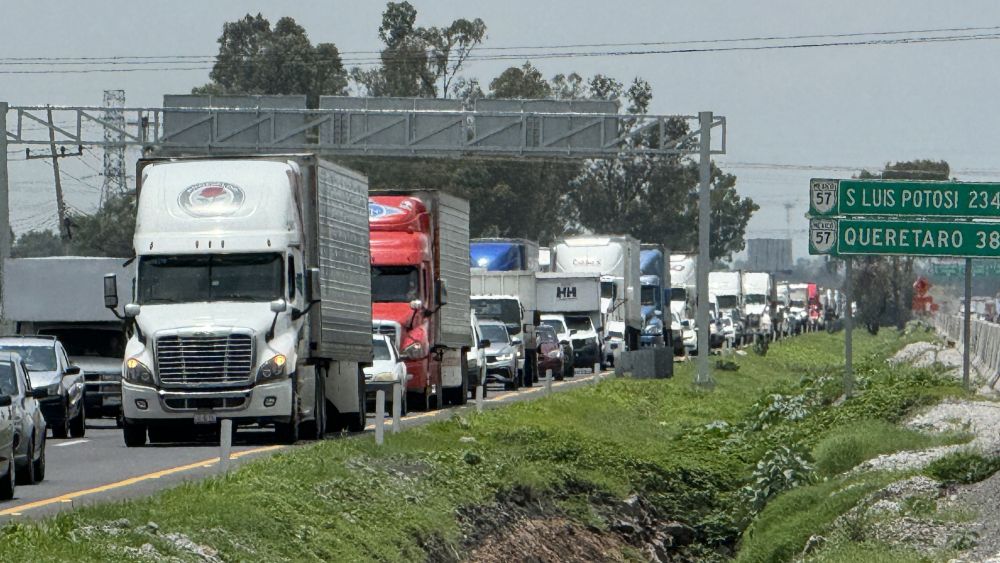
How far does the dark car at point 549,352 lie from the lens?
5075 centimetres

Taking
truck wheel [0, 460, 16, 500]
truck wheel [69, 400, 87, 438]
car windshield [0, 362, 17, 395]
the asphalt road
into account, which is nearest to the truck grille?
the asphalt road

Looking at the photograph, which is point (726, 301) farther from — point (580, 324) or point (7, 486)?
point (7, 486)

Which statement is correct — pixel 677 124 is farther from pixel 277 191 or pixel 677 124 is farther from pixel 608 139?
pixel 277 191

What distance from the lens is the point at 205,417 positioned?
23.8 metres

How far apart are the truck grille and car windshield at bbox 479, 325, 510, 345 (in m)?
21.4

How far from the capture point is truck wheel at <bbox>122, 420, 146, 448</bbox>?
80.3 ft

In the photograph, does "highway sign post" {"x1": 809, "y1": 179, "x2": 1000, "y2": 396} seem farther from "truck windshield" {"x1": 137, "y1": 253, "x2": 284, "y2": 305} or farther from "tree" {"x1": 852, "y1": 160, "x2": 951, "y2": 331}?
"tree" {"x1": 852, "y1": 160, "x2": 951, "y2": 331}

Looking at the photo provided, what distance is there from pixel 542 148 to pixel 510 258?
326 cm

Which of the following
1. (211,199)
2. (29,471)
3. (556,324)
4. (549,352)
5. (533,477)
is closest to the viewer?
(29,471)

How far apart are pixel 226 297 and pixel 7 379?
4.77 m

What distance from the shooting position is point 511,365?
44.6m

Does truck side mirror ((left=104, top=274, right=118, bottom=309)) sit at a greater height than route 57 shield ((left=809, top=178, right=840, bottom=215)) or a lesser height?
lesser

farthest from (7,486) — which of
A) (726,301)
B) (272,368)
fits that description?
(726,301)

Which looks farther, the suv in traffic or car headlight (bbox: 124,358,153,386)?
the suv in traffic
